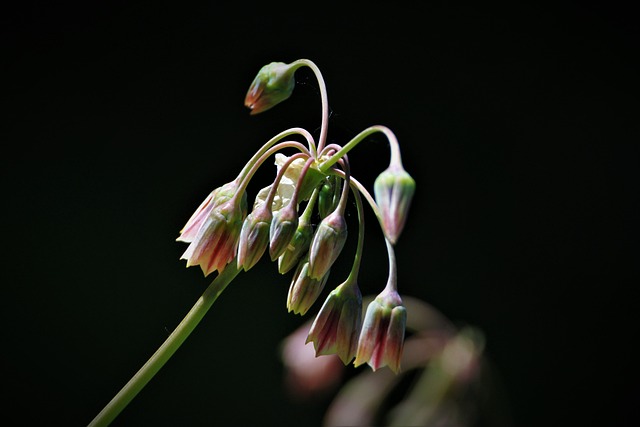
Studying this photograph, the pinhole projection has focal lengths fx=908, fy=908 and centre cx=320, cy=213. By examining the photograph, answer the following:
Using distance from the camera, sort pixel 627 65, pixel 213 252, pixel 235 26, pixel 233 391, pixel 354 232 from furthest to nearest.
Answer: pixel 627 65, pixel 235 26, pixel 233 391, pixel 354 232, pixel 213 252

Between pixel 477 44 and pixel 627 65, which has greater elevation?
pixel 477 44

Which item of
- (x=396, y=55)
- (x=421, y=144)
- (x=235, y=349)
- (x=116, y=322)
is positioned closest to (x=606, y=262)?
(x=421, y=144)

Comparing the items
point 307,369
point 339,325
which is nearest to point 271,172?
point 307,369

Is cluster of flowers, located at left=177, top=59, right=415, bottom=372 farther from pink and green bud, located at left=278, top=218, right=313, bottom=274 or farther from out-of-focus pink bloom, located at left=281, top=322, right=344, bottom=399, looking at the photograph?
out-of-focus pink bloom, located at left=281, top=322, right=344, bottom=399

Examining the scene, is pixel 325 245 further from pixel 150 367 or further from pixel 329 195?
pixel 150 367

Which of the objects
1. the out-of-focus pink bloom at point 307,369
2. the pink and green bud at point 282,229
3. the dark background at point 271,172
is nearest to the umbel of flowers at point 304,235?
the pink and green bud at point 282,229

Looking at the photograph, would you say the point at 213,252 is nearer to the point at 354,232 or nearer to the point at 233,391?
the point at 354,232

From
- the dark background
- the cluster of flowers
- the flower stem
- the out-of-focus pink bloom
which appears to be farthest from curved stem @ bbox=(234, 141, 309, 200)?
the dark background

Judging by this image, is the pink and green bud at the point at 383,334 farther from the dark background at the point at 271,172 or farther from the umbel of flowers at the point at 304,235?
the dark background at the point at 271,172
